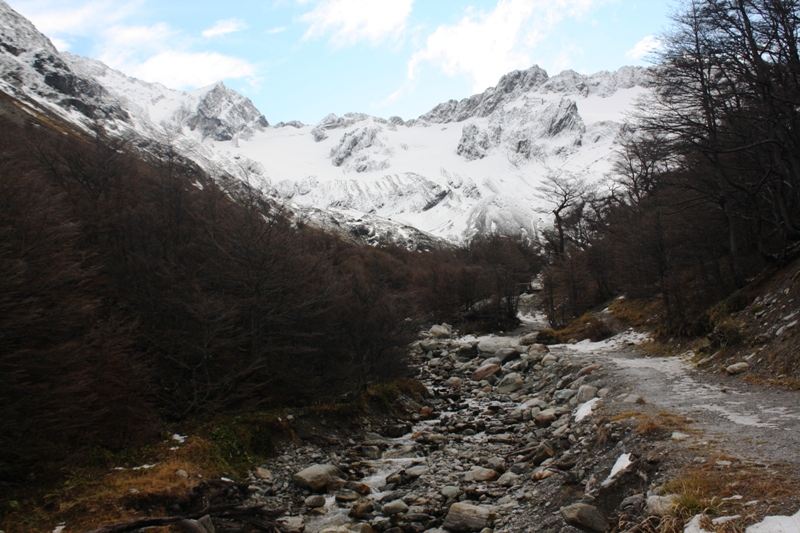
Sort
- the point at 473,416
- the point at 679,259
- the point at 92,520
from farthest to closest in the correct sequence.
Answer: the point at 679,259
the point at 473,416
the point at 92,520

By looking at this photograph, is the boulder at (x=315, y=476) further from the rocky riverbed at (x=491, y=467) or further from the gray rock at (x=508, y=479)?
the gray rock at (x=508, y=479)

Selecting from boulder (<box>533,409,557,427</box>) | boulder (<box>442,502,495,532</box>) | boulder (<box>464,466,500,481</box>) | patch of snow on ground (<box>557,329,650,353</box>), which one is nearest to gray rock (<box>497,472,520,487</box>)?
boulder (<box>464,466,500,481</box>)

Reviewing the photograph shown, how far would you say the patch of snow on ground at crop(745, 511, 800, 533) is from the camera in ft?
11.9

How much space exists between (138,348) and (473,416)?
11.9 metres

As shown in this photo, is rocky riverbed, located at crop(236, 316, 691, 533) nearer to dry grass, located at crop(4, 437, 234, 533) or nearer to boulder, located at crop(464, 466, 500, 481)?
boulder, located at crop(464, 466, 500, 481)

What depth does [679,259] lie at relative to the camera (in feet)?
68.7

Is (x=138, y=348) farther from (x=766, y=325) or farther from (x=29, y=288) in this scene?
(x=766, y=325)

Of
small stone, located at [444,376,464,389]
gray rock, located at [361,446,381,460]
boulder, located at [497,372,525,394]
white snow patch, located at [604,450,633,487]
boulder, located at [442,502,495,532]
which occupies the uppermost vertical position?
white snow patch, located at [604,450,633,487]

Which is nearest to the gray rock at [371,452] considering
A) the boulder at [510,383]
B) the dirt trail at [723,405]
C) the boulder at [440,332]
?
the dirt trail at [723,405]

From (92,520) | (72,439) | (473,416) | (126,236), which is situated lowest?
(473,416)

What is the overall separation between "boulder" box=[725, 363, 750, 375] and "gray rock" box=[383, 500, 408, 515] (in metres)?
9.31

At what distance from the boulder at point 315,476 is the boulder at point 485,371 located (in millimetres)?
12507

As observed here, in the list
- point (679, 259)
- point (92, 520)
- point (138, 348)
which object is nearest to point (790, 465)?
point (92, 520)

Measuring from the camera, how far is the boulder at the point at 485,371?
22312 mm
